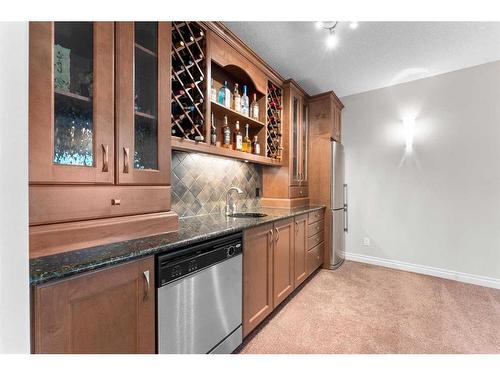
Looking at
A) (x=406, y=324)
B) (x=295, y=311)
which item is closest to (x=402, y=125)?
(x=406, y=324)

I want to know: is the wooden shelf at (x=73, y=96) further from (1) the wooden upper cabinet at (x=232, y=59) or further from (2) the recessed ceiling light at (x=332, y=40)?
(2) the recessed ceiling light at (x=332, y=40)

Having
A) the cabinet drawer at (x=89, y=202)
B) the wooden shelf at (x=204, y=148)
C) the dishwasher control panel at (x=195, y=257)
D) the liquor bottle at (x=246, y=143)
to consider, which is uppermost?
the liquor bottle at (x=246, y=143)

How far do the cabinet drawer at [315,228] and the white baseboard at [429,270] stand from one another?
3.10 feet

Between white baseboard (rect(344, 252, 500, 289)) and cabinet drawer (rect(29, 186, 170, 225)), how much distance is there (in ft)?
10.7

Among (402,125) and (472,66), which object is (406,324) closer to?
(402,125)

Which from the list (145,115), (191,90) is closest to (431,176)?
(191,90)

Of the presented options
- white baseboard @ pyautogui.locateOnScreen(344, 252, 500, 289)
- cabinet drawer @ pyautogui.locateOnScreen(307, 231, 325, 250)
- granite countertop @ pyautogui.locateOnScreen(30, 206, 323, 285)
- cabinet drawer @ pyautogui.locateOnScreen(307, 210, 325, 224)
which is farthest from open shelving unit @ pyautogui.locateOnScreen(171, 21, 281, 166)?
white baseboard @ pyautogui.locateOnScreen(344, 252, 500, 289)

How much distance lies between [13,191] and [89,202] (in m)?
0.57

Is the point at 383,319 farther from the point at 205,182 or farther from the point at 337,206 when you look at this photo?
the point at 205,182

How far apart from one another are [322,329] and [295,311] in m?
0.32

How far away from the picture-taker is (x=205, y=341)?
1331mm

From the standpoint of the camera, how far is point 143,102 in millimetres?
1296

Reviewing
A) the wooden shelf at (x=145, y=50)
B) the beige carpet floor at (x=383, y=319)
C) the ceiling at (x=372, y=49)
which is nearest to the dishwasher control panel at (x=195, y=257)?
the beige carpet floor at (x=383, y=319)

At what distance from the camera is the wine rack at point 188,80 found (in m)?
1.60
